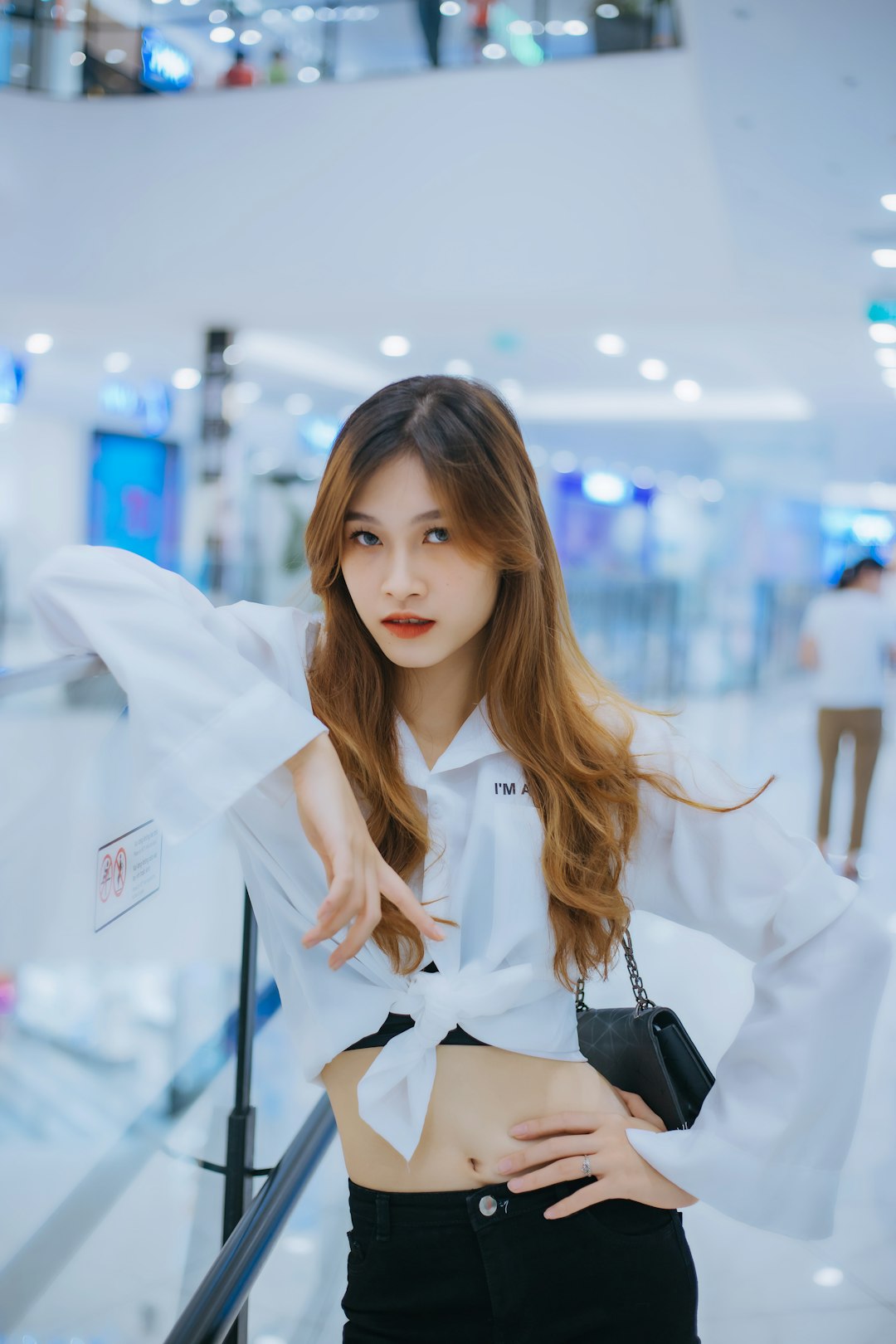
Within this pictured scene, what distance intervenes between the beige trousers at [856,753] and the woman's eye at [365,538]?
4.77 meters

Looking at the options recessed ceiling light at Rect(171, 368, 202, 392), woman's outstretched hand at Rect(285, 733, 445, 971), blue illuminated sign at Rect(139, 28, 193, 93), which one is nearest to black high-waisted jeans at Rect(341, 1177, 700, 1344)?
woman's outstretched hand at Rect(285, 733, 445, 971)

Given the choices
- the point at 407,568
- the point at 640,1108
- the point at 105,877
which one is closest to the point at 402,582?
the point at 407,568

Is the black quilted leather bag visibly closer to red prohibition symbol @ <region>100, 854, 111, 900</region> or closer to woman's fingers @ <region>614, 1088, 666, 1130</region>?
woman's fingers @ <region>614, 1088, 666, 1130</region>

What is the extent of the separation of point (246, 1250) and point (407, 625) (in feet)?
3.49

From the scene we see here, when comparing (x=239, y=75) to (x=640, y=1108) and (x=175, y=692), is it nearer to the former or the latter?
(x=175, y=692)

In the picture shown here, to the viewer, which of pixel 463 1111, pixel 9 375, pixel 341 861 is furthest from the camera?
pixel 9 375

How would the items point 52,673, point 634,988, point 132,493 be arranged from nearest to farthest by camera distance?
point 52,673
point 634,988
point 132,493

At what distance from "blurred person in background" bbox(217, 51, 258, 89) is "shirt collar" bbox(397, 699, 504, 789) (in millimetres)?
6553

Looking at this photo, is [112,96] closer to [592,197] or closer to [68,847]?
[592,197]

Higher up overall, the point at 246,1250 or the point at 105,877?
the point at 105,877

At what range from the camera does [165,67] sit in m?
6.59

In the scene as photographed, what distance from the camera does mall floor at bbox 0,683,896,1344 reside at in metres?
1.48

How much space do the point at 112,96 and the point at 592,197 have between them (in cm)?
315

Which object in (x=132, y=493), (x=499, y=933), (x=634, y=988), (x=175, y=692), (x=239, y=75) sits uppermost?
(x=239, y=75)
